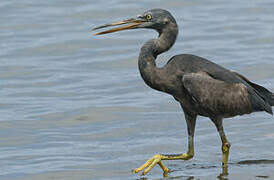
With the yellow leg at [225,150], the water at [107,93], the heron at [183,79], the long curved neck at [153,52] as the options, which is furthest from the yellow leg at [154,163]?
the long curved neck at [153,52]

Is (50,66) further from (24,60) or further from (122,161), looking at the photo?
(122,161)

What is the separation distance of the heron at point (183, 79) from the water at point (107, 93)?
0.74 meters

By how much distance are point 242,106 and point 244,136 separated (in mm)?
1620

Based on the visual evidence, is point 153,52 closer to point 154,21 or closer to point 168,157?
point 154,21

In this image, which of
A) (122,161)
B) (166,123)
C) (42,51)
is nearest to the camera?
(122,161)

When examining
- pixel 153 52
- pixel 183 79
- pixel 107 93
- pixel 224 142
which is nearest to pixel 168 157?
pixel 224 142

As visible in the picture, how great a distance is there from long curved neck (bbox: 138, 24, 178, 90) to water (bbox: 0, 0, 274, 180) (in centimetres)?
125

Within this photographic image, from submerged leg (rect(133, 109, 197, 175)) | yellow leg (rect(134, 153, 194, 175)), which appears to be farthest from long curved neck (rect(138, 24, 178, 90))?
yellow leg (rect(134, 153, 194, 175))

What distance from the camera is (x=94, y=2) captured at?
2145cm

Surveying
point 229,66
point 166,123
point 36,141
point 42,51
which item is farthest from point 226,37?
point 36,141

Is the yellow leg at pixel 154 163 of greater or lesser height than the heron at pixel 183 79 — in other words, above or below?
below

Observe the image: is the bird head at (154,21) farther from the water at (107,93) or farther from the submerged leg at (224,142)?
the water at (107,93)

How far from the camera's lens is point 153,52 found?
33.2ft

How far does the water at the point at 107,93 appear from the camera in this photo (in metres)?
11.0
